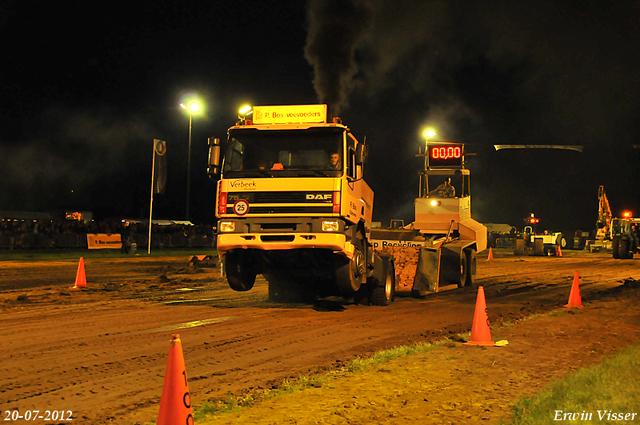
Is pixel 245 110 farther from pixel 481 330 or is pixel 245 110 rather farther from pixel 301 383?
pixel 301 383

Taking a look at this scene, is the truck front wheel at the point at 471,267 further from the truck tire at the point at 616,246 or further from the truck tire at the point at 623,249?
the truck tire at the point at 616,246

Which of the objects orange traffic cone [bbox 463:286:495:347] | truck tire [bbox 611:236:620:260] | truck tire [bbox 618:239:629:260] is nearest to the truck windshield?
orange traffic cone [bbox 463:286:495:347]

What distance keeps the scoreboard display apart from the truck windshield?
10.9 m

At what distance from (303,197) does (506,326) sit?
4.42 meters

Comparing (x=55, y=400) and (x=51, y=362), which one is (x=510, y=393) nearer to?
(x=55, y=400)

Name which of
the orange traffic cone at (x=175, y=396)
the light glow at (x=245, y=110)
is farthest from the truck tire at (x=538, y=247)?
the orange traffic cone at (x=175, y=396)

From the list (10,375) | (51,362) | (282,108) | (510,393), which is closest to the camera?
(510,393)

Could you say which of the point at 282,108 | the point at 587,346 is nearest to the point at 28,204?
the point at 282,108

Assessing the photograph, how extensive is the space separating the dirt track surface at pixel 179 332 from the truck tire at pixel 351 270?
0.66 meters

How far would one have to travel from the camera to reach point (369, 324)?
35.9 feet

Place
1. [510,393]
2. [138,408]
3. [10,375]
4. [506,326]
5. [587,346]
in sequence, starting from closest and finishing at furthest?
[138,408] < [510,393] < [10,375] < [587,346] < [506,326]

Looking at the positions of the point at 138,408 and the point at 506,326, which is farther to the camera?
the point at 506,326

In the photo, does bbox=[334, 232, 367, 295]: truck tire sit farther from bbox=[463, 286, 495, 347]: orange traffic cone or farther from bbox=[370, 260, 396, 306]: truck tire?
bbox=[463, 286, 495, 347]: orange traffic cone

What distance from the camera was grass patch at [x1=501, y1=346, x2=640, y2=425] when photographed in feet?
16.9
